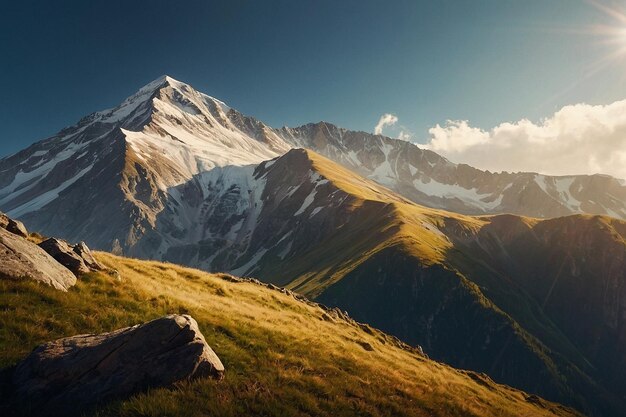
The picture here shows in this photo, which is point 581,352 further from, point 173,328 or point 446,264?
point 173,328

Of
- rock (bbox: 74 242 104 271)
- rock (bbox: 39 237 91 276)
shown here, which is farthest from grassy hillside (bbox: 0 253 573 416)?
rock (bbox: 74 242 104 271)

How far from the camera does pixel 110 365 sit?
13055 millimetres

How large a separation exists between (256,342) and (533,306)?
638 feet

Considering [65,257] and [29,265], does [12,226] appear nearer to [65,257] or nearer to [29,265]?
[65,257]

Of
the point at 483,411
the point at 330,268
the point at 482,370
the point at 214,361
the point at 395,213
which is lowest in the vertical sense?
the point at 482,370

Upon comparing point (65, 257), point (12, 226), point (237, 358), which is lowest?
point (237, 358)

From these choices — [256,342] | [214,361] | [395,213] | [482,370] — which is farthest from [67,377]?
[395,213]

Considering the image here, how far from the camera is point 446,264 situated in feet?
489

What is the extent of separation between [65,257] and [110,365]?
9851 millimetres

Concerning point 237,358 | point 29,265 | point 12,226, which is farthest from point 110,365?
point 12,226

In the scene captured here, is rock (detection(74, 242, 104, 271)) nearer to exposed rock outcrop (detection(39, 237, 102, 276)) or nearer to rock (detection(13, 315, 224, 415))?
exposed rock outcrop (detection(39, 237, 102, 276))

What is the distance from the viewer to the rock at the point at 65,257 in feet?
66.5

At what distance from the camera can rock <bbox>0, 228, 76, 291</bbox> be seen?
1683 cm

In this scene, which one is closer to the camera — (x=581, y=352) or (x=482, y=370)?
(x=482, y=370)
